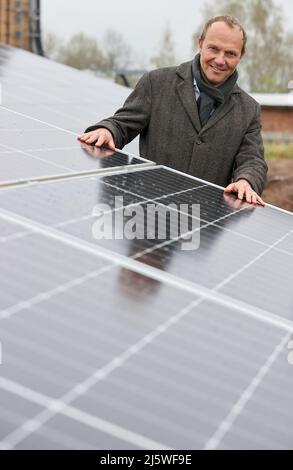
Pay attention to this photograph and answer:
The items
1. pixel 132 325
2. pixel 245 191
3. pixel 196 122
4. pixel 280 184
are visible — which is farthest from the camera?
pixel 280 184

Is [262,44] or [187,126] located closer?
[187,126]

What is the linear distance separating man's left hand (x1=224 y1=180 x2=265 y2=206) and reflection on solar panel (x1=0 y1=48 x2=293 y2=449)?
80 cm

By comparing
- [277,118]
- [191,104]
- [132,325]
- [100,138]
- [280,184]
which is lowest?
[280,184]

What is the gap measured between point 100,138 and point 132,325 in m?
3.94

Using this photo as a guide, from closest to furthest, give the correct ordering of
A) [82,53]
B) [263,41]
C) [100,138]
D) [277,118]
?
[100,138] → [277,118] → [263,41] → [82,53]

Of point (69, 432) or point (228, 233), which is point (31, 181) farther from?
point (69, 432)

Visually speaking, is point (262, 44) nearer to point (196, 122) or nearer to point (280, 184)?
point (280, 184)

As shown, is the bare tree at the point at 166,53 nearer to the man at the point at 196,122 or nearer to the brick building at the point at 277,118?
the brick building at the point at 277,118

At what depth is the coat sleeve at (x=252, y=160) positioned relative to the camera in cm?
629

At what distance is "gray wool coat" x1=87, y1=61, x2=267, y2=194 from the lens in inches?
257

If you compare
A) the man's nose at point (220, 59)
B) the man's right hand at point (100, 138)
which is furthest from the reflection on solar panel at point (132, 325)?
the man's nose at point (220, 59)

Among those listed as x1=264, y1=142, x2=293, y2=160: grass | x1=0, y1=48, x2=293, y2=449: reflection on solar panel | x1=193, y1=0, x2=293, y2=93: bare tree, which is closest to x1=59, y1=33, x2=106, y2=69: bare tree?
x1=193, y1=0, x2=293, y2=93: bare tree

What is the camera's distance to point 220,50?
614 cm

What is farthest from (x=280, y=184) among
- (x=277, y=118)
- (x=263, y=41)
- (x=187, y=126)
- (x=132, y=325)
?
(x=263, y=41)
